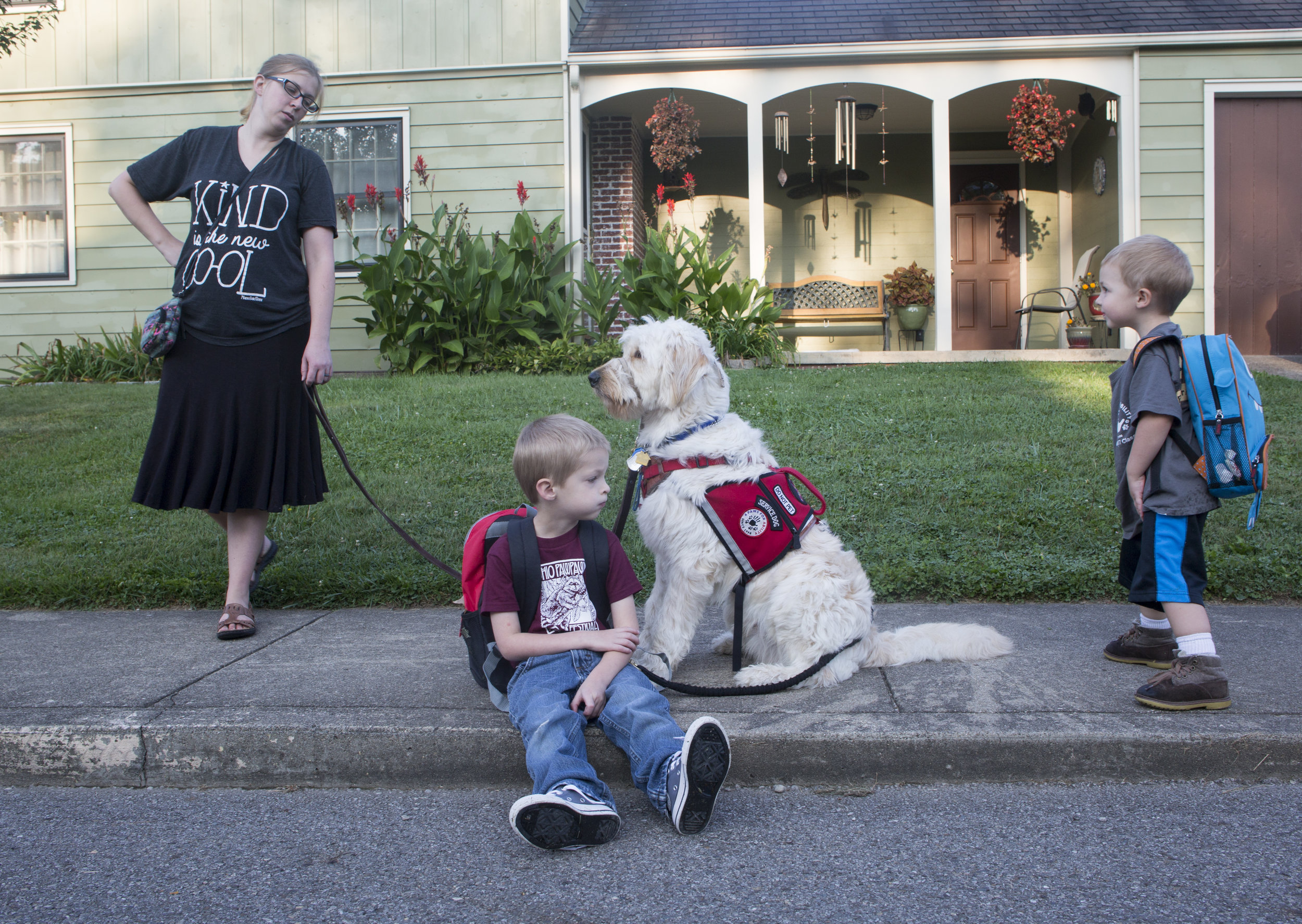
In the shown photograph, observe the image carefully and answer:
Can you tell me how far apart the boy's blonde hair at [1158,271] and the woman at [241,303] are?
276 centimetres

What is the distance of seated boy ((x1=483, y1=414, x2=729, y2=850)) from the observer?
7.12 feet

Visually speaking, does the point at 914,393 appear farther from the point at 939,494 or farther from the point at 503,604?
the point at 503,604

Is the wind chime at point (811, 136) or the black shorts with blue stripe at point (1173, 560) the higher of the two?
the wind chime at point (811, 136)

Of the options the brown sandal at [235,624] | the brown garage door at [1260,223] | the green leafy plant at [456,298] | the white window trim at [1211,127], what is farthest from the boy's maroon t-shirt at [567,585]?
the brown garage door at [1260,223]

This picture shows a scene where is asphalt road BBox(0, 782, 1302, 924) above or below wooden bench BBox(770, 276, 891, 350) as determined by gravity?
below

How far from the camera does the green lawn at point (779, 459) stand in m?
4.22

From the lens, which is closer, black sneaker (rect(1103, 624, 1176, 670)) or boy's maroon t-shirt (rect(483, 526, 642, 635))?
boy's maroon t-shirt (rect(483, 526, 642, 635))

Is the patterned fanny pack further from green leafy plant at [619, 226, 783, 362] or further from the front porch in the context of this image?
the front porch

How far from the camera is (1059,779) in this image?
2541mm

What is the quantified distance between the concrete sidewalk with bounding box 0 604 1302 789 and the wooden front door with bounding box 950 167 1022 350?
11.6 meters

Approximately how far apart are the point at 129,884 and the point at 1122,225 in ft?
39.5

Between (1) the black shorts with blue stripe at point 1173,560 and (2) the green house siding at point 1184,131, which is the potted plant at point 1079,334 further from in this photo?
(1) the black shorts with blue stripe at point 1173,560

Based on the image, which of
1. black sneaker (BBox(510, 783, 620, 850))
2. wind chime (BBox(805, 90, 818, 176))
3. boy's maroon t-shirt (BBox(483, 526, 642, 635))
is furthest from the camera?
wind chime (BBox(805, 90, 818, 176))

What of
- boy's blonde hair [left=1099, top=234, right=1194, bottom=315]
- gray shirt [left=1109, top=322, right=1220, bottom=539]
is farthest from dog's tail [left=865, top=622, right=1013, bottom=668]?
boy's blonde hair [left=1099, top=234, right=1194, bottom=315]
